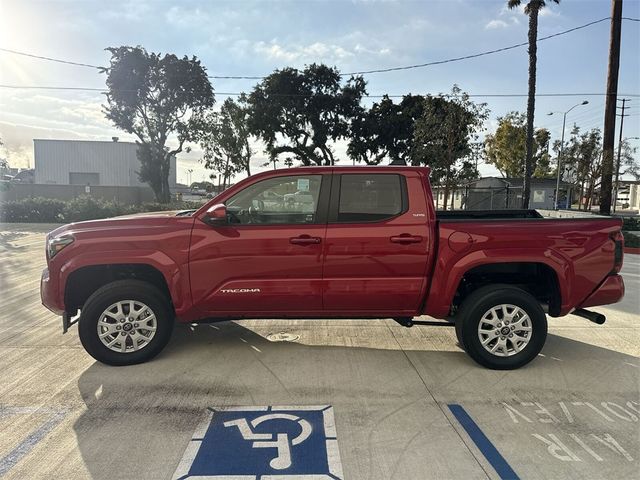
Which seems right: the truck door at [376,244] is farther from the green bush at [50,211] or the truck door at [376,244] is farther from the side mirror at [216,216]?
the green bush at [50,211]

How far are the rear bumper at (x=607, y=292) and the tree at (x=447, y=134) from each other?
13328mm

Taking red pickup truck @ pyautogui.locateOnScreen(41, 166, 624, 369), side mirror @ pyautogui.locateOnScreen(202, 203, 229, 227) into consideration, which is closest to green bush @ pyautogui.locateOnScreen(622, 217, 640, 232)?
red pickup truck @ pyautogui.locateOnScreen(41, 166, 624, 369)

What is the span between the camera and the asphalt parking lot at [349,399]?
107 inches

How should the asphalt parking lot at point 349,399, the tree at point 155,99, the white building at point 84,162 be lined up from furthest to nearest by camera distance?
the white building at point 84,162, the tree at point 155,99, the asphalt parking lot at point 349,399

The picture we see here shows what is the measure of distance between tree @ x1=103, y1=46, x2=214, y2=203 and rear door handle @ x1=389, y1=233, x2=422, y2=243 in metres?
32.6

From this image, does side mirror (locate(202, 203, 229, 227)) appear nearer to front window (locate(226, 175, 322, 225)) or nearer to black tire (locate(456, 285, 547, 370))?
front window (locate(226, 175, 322, 225))

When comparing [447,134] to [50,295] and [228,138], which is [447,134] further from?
[228,138]

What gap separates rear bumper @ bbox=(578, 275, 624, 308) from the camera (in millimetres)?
4172

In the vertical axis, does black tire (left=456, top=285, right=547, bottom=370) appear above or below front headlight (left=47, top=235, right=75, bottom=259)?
below

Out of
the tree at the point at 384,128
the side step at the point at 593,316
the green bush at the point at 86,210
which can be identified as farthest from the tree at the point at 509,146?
the side step at the point at 593,316

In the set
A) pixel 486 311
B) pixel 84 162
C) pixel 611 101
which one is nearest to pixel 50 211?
pixel 486 311

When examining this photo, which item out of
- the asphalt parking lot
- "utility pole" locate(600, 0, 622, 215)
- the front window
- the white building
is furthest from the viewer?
the white building

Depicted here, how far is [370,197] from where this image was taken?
163 inches

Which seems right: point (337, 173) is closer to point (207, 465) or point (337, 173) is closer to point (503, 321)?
point (503, 321)
